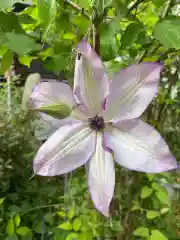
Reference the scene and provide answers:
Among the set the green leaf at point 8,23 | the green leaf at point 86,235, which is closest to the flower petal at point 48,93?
the green leaf at point 8,23

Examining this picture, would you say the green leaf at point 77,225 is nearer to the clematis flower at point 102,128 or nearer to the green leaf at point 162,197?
the green leaf at point 162,197

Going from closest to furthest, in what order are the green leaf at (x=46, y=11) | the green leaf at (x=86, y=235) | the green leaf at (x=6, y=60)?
the green leaf at (x=46, y=11)
the green leaf at (x=6, y=60)
the green leaf at (x=86, y=235)

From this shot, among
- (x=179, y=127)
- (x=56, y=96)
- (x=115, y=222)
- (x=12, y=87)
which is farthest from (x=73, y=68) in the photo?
(x=179, y=127)

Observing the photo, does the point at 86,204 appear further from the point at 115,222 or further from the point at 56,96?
the point at 56,96

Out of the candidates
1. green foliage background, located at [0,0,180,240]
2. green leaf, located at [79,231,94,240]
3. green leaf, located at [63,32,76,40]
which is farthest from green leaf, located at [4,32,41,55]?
green leaf, located at [79,231,94,240]

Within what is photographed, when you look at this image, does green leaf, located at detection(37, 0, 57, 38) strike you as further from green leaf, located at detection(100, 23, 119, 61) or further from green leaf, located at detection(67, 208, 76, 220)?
green leaf, located at detection(67, 208, 76, 220)

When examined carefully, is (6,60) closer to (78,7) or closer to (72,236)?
(78,7)
